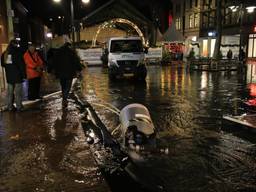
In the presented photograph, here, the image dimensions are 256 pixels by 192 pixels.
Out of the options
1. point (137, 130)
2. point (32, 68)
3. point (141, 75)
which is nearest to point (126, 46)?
point (141, 75)

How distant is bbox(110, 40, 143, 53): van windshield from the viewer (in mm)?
20781

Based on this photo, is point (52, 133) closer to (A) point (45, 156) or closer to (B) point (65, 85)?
(A) point (45, 156)

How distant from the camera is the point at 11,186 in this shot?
5344 mm

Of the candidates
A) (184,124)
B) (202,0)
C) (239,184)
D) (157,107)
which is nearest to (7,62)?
(157,107)

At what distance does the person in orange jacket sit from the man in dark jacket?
0.72 meters

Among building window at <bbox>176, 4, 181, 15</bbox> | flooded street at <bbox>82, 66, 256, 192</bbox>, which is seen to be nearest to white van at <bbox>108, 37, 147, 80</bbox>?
flooded street at <bbox>82, 66, 256, 192</bbox>

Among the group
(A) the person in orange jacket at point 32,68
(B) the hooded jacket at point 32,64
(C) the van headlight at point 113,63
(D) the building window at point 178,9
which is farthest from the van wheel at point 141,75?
(D) the building window at point 178,9

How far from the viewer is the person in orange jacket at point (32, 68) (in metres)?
12.6

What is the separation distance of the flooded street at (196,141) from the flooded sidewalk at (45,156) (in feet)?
2.95

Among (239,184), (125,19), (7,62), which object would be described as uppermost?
(125,19)

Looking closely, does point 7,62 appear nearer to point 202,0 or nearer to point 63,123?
point 63,123

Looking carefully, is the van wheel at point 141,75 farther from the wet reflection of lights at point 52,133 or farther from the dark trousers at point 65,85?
the wet reflection of lights at point 52,133

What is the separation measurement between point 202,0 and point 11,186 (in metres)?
50.8

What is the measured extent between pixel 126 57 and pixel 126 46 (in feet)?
2.41
